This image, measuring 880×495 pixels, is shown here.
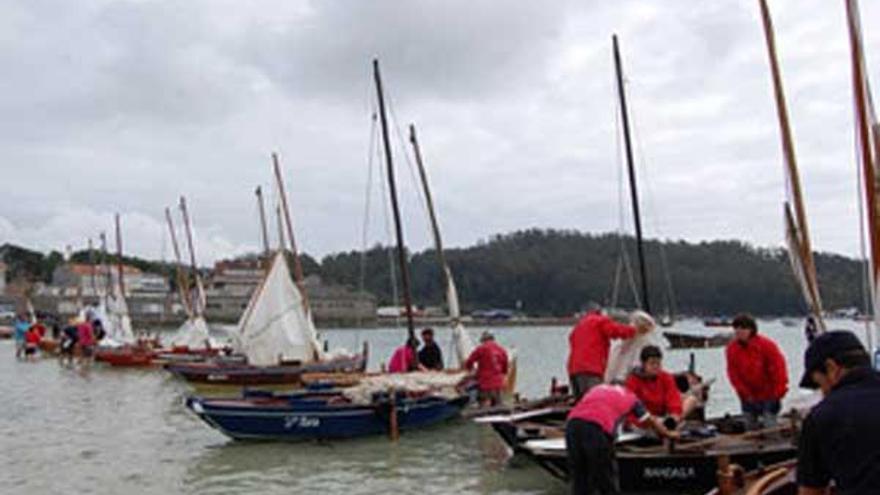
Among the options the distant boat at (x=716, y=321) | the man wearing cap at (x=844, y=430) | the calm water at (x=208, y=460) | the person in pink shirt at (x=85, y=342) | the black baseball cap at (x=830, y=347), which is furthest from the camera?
the distant boat at (x=716, y=321)

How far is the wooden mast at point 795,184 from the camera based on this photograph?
38.6ft

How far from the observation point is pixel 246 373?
32.1 meters

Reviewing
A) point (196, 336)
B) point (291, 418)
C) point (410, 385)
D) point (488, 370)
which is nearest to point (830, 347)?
point (291, 418)

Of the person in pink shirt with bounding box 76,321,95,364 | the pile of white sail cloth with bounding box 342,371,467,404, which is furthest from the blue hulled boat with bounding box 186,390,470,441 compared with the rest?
the person in pink shirt with bounding box 76,321,95,364

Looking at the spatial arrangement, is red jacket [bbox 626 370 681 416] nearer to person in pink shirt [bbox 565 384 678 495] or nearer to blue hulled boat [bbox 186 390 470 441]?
person in pink shirt [bbox 565 384 678 495]

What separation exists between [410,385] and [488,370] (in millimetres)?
1813

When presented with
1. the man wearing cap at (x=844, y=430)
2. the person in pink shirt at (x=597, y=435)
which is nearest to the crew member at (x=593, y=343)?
the person in pink shirt at (x=597, y=435)

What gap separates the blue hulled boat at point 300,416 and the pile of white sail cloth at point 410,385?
Answer: 0.21 metres

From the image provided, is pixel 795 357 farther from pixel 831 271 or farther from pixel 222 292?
pixel 222 292

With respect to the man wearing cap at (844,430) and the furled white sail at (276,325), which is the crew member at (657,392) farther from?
the furled white sail at (276,325)

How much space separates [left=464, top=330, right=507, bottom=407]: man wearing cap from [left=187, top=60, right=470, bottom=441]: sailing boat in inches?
21.3

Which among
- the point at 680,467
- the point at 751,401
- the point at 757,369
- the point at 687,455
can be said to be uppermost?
the point at 757,369

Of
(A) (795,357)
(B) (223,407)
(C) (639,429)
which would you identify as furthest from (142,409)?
(A) (795,357)

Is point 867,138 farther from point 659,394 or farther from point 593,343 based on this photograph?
point 593,343
